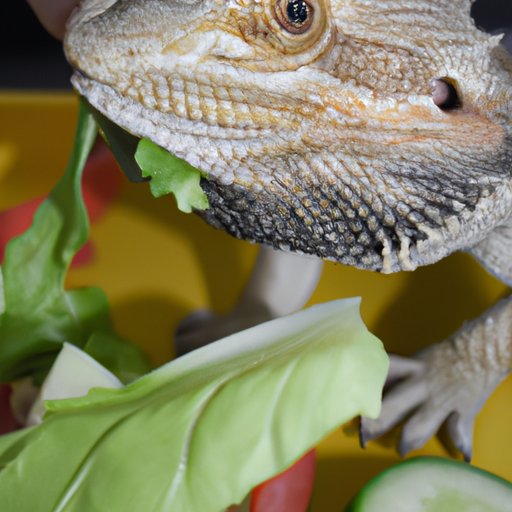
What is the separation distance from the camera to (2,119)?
1.43 meters

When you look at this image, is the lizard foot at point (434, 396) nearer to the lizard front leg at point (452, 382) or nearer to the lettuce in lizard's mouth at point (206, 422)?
the lizard front leg at point (452, 382)

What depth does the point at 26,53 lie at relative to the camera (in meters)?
2.22

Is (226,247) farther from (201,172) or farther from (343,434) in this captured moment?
(201,172)

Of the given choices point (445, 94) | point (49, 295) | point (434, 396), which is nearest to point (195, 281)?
point (49, 295)

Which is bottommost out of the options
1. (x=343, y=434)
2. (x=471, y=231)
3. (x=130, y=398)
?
(x=343, y=434)

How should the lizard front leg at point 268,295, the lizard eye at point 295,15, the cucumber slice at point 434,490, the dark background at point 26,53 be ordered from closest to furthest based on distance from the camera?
the lizard eye at point 295,15
the cucumber slice at point 434,490
the lizard front leg at point 268,295
the dark background at point 26,53

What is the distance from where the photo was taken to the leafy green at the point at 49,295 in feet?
3.43

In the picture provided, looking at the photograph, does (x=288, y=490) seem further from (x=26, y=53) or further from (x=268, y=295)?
(x=26, y=53)

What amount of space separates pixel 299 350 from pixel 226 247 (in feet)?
2.00

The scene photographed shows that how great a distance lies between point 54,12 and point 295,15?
1.37 ft

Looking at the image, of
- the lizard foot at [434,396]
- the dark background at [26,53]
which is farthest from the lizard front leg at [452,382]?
the dark background at [26,53]

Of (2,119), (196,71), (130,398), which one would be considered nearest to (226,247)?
(2,119)

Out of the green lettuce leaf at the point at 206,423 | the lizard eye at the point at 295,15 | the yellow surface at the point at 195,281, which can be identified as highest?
the lizard eye at the point at 295,15

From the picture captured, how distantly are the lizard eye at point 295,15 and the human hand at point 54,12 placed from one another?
0.34 metres
